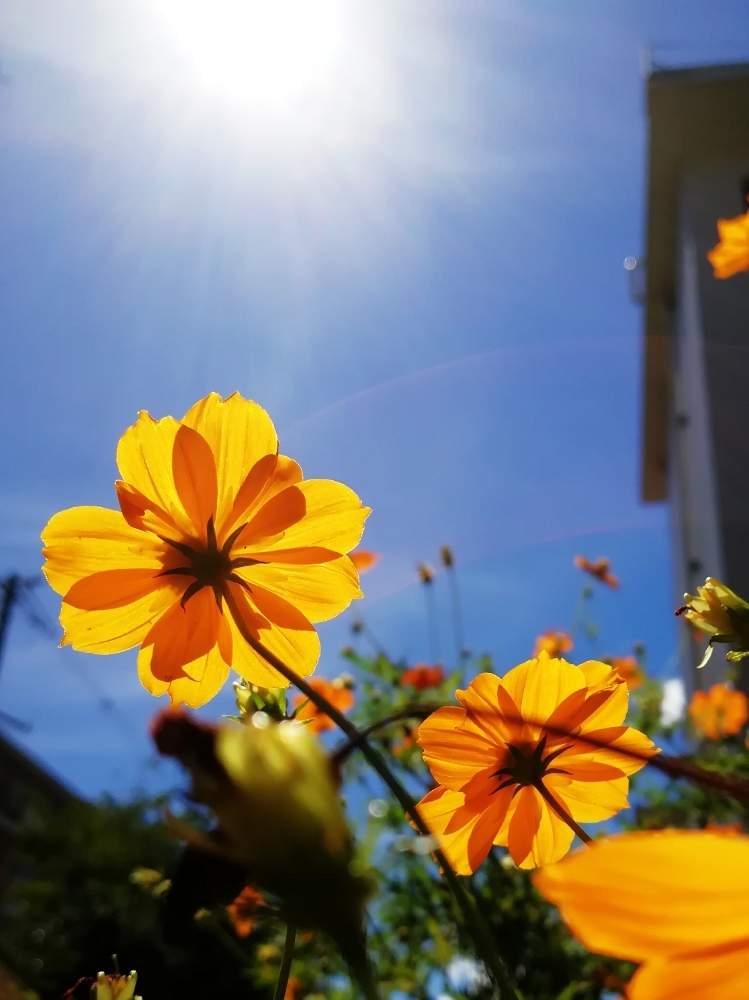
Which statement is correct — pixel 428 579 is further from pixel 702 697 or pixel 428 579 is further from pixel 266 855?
pixel 266 855

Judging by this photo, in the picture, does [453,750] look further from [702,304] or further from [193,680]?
[702,304]

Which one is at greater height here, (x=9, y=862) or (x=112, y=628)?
(x=112, y=628)

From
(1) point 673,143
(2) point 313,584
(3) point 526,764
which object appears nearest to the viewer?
(3) point 526,764

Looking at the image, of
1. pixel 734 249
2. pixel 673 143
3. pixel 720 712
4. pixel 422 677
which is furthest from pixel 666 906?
pixel 673 143

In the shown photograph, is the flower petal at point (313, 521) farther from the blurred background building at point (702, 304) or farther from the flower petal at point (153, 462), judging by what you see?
the blurred background building at point (702, 304)

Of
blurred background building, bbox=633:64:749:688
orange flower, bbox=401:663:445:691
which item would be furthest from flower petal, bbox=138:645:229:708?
blurred background building, bbox=633:64:749:688

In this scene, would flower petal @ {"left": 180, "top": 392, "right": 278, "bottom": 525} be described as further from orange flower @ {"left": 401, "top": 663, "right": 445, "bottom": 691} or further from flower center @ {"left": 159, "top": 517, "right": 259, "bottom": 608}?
orange flower @ {"left": 401, "top": 663, "right": 445, "bottom": 691}

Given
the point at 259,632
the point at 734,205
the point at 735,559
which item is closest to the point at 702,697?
the point at 259,632

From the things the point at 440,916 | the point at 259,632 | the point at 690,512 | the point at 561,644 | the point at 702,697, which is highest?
the point at 690,512
